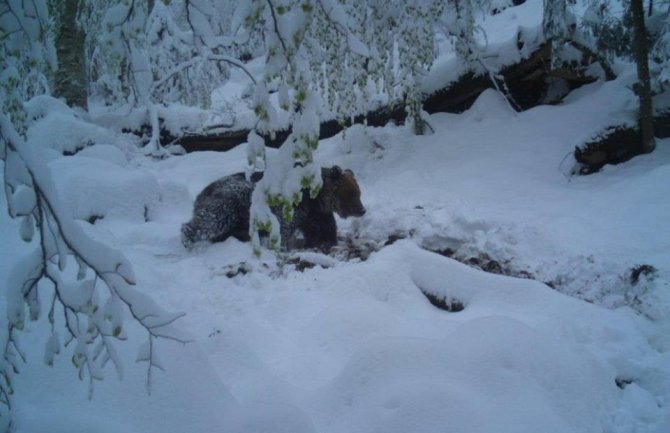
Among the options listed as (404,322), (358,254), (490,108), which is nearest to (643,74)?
(490,108)

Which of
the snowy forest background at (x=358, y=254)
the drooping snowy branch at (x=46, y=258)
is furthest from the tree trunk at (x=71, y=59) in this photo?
the drooping snowy branch at (x=46, y=258)

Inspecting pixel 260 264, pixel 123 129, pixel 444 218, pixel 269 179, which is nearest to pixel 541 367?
pixel 269 179

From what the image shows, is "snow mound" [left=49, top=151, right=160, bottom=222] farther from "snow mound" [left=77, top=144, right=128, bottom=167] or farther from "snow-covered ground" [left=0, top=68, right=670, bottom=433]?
"snow mound" [left=77, top=144, right=128, bottom=167]

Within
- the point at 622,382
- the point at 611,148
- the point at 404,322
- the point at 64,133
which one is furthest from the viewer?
the point at 64,133

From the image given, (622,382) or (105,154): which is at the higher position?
(105,154)

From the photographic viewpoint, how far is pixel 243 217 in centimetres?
554

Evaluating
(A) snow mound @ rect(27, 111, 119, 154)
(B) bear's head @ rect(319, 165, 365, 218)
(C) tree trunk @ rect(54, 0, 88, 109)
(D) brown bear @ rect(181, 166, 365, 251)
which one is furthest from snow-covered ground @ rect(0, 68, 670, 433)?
(C) tree trunk @ rect(54, 0, 88, 109)

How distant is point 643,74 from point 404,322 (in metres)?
6.54

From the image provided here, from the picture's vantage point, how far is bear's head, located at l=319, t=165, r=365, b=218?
6090 millimetres

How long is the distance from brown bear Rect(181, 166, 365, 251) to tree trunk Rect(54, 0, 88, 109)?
594 cm

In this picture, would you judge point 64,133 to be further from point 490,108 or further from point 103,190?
point 490,108

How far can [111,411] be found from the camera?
2105 millimetres

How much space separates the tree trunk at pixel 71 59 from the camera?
28.5 feet

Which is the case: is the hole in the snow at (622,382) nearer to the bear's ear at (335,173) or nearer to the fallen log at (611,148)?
the bear's ear at (335,173)
